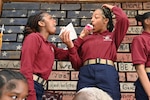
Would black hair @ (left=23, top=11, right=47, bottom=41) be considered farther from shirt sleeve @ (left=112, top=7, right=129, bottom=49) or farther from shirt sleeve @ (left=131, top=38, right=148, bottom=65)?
shirt sleeve @ (left=131, top=38, right=148, bottom=65)

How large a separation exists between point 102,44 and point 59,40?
1.26 meters

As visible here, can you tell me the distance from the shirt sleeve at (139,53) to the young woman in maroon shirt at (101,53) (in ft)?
0.54

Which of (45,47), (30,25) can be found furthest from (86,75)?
(30,25)

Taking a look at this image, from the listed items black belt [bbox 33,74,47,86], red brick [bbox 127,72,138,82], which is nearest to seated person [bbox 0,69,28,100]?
black belt [bbox 33,74,47,86]

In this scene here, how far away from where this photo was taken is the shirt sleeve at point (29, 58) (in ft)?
7.55

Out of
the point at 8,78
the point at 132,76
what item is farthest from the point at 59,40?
the point at 8,78

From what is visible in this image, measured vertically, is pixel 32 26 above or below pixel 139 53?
above

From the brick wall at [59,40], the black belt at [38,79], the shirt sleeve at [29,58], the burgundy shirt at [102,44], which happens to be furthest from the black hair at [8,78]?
the brick wall at [59,40]

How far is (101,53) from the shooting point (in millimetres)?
2678

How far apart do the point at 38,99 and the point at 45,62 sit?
0.27 meters

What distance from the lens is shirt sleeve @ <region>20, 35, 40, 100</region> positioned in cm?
230

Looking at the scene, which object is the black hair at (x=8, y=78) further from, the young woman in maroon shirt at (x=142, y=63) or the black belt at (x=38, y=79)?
the young woman in maroon shirt at (x=142, y=63)

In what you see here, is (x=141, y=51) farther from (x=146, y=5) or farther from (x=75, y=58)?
(x=146, y=5)

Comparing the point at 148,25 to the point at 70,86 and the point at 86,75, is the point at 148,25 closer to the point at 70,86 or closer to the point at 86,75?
the point at 86,75
